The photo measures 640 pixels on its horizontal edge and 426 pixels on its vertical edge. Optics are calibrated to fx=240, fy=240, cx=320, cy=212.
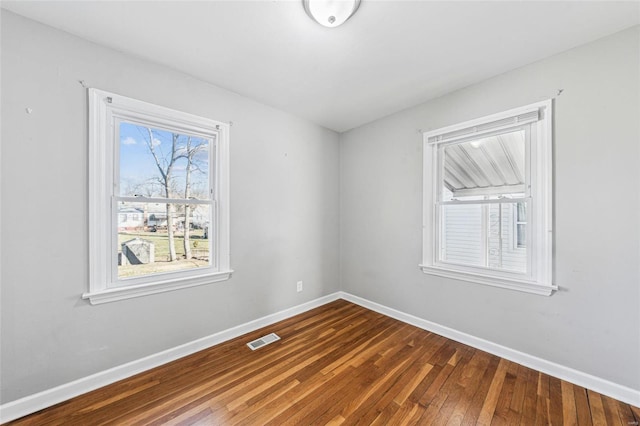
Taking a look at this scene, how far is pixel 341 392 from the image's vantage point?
173 cm

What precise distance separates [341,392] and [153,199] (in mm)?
2162

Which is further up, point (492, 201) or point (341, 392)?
point (492, 201)

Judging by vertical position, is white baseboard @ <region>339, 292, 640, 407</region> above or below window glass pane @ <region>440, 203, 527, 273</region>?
below

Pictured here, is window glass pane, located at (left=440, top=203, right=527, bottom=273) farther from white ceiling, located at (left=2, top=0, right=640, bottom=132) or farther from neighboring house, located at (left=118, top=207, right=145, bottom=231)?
neighboring house, located at (left=118, top=207, right=145, bottom=231)

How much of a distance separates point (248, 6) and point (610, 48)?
255cm

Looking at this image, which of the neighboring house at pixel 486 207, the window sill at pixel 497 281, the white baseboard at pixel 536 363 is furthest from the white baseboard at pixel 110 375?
the neighboring house at pixel 486 207

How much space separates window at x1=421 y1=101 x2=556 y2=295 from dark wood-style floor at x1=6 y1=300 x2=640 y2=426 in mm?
743

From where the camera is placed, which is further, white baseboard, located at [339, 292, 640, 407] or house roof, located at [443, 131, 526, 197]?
house roof, located at [443, 131, 526, 197]

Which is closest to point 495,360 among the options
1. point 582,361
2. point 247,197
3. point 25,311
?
point 582,361

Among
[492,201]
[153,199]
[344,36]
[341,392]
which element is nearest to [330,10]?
[344,36]

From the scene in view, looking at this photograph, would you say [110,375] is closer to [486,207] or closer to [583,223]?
[486,207]

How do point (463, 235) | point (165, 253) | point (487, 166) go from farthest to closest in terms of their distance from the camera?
point (463, 235), point (487, 166), point (165, 253)

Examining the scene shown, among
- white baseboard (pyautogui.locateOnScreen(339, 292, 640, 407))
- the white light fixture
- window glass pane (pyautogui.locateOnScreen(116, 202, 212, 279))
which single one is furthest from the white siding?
window glass pane (pyautogui.locateOnScreen(116, 202, 212, 279))

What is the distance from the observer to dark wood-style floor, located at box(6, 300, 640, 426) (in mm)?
1510
